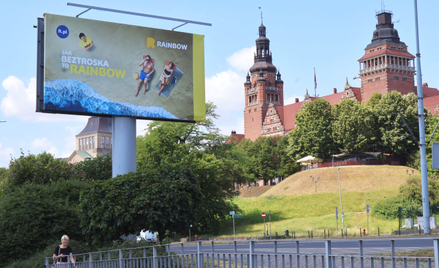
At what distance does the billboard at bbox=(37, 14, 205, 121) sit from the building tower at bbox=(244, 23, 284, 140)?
10451cm

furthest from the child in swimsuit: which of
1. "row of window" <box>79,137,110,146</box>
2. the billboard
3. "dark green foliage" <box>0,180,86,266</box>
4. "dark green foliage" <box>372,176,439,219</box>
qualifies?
"row of window" <box>79,137,110,146</box>

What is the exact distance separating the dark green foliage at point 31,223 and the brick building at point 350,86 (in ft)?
224

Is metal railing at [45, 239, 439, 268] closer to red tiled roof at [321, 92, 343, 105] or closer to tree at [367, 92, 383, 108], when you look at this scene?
tree at [367, 92, 383, 108]

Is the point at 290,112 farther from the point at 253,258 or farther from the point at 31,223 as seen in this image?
the point at 253,258

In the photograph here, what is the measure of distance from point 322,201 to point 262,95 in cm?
7364

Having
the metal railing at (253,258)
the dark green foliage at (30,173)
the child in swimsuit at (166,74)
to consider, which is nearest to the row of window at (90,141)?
the dark green foliage at (30,173)

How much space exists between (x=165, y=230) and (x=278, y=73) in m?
130

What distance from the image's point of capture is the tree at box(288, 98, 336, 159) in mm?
80938

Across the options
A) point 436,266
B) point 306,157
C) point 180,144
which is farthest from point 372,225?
point 436,266

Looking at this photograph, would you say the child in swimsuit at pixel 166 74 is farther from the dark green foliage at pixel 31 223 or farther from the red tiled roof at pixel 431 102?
the red tiled roof at pixel 431 102

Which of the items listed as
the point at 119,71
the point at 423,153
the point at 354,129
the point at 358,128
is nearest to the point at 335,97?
the point at 358,128

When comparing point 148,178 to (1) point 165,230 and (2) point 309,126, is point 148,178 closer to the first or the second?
(1) point 165,230

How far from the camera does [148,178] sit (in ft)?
60.5

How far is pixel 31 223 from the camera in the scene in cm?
2006
